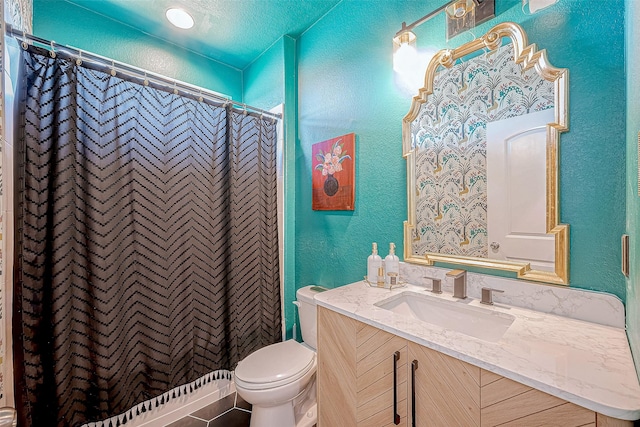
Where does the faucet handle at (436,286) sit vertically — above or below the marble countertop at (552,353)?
above

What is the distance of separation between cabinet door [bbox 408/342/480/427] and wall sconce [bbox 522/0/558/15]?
1294 millimetres

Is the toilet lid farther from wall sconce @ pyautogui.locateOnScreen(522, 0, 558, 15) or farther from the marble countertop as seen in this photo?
wall sconce @ pyautogui.locateOnScreen(522, 0, 558, 15)

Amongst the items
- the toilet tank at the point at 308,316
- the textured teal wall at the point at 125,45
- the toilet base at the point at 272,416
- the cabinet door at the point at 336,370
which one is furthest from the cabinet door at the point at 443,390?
the textured teal wall at the point at 125,45

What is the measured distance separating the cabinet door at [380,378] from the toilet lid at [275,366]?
0.46m

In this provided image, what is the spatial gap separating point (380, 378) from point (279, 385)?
60cm

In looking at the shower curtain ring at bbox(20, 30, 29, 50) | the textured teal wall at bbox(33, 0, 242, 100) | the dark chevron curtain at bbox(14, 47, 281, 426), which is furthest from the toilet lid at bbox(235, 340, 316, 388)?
the textured teal wall at bbox(33, 0, 242, 100)

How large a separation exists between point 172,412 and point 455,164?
2090mm

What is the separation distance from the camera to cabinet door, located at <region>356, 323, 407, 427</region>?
2.80ft

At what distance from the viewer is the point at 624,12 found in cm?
85

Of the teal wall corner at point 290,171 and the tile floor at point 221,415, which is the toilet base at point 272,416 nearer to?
the tile floor at point 221,415

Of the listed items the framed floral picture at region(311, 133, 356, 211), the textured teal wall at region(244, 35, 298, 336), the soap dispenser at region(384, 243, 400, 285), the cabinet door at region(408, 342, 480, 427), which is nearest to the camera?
the cabinet door at region(408, 342, 480, 427)

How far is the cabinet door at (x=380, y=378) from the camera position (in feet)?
2.80

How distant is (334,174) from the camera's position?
5.74ft

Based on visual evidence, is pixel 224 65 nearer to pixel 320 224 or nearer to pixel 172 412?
pixel 320 224
